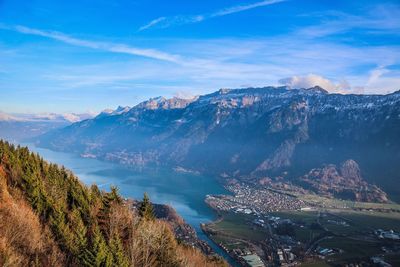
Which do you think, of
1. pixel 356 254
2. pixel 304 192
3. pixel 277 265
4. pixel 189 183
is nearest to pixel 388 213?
pixel 304 192

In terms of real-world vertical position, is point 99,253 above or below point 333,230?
above

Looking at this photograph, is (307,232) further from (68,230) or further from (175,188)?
(175,188)

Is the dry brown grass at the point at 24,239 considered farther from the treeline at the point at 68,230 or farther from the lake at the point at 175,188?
the lake at the point at 175,188

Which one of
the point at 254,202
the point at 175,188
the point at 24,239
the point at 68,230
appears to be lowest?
the point at 175,188

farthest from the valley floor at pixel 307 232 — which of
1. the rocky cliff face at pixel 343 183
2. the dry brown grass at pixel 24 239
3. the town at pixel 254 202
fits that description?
the dry brown grass at pixel 24 239

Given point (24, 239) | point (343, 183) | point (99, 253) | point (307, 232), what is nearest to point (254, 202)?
point (307, 232)

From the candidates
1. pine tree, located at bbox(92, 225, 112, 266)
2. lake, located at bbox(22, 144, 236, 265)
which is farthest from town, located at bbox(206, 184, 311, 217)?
pine tree, located at bbox(92, 225, 112, 266)

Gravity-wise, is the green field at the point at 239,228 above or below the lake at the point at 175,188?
above

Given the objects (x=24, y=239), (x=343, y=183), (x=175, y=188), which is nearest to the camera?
(x=24, y=239)

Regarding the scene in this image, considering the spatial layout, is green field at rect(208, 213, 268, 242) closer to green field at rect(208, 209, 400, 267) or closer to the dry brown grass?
green field at rect(208, 209, 400, 267)
